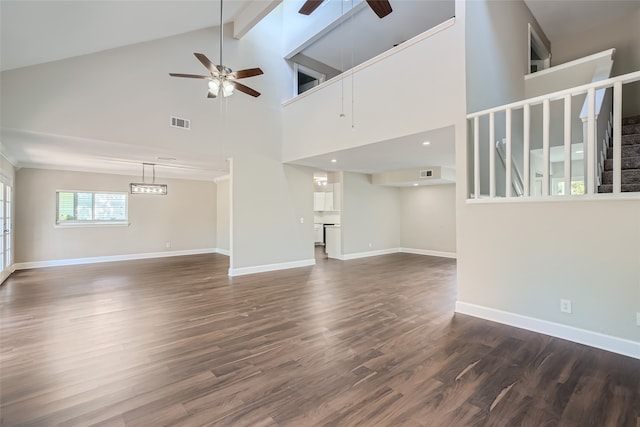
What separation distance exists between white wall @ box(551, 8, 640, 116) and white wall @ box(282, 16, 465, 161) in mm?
4757

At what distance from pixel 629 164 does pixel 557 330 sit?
2.59m

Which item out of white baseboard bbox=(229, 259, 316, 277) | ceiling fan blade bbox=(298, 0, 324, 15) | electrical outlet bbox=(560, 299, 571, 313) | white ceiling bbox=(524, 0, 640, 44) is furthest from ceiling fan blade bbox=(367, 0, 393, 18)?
white baseboard bbox=(229, 259, 316, 277)

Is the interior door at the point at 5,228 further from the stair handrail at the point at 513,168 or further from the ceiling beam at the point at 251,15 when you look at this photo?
the stair handrail at the point at 513,168

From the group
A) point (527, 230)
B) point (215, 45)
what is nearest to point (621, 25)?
point (527, 230)

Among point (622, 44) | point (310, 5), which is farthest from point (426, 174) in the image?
point (310, 5)

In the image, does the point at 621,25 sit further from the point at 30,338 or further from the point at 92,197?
the point at 92,197

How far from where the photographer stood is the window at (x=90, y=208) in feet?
24.2

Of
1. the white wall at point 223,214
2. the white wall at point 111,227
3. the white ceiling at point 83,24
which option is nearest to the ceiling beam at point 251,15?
the white ceiling at point 83,24

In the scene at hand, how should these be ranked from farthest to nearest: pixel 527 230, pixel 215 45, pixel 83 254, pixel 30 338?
pixel 83 254 → pixel 215 45 → pixel 527 230 → pixel 30 338

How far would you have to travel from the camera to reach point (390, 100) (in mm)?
4465

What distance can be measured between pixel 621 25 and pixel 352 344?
8239 mm

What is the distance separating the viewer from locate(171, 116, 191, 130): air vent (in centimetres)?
504

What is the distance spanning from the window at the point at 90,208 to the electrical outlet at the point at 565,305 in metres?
9.73

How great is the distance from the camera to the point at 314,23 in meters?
6.07
